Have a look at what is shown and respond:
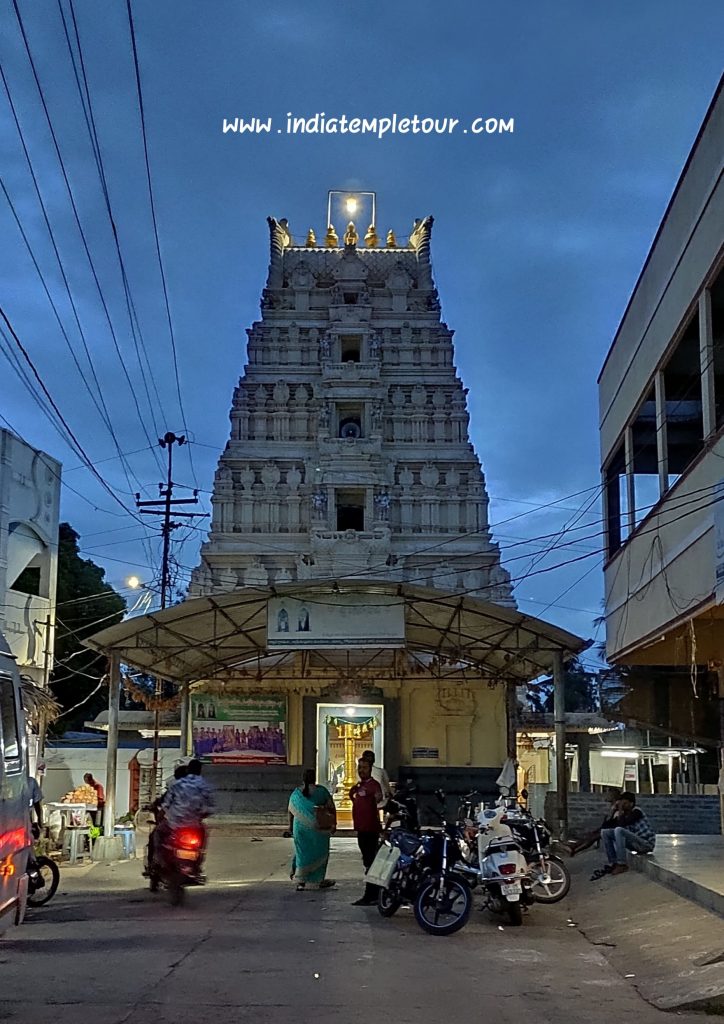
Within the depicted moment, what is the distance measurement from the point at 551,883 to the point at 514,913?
5.85ft

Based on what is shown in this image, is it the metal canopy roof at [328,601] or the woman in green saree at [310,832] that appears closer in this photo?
the woman in green saree at [310,832]

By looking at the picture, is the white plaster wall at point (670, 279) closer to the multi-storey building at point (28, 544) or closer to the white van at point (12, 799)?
the white van at point (12, 799)

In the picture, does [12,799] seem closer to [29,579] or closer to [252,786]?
[29,579]

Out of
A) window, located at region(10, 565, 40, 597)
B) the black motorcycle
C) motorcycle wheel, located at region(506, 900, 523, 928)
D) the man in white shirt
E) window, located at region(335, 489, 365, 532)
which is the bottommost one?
motorcycle wheel, located at region(506, 900, 523, 928)

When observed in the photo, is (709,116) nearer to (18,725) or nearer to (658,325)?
(658,325)

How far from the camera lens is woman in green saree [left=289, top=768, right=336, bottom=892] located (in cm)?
1292

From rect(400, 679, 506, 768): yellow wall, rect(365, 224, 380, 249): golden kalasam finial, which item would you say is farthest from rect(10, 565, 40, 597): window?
rect(365, 224, 380, 249): golden kalasam finial

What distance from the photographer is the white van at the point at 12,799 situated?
6672 millimetres

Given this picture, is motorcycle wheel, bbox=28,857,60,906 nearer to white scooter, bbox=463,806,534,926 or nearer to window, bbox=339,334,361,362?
white scooter, bbox=463,806,534,926

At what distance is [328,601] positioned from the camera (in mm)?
17188

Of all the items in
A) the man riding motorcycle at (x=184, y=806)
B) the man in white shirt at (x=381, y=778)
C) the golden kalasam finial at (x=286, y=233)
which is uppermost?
the golden kalasam finial at (x=286, y=233)

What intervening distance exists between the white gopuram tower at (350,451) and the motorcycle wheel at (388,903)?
26301mm

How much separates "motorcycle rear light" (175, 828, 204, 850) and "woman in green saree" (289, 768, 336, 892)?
1.53 metres

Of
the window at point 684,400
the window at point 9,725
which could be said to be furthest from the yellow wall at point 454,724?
the window at point 9,725
